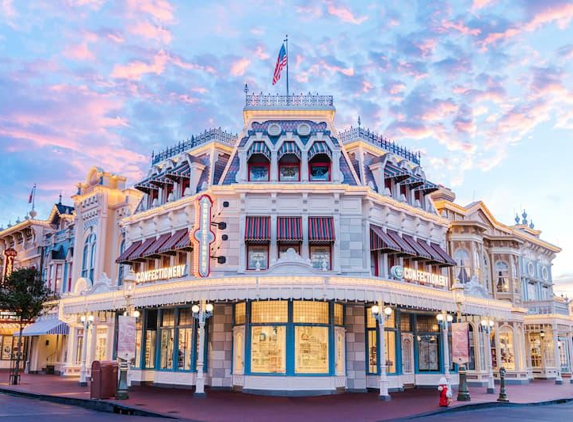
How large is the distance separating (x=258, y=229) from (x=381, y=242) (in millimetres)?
6029

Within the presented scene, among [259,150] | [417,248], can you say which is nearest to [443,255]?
[417,248]

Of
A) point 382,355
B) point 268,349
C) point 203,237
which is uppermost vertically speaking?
point 203,237

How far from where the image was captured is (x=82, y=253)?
43.0 m

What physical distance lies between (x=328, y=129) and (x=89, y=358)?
22194 millimetres

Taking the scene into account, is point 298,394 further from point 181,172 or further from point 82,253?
point 82,253

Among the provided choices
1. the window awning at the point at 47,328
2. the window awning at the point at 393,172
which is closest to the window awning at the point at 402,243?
the window awning at the point at 393,172

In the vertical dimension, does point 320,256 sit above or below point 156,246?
below

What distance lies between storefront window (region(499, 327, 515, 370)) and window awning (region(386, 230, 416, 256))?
13.6 m

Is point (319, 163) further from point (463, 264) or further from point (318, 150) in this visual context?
point (463, 264)

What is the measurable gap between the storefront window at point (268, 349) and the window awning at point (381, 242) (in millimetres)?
6425

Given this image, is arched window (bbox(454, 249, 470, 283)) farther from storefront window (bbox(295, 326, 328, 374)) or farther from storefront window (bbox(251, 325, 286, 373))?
storefront window (bbox(251, 325, 286, 373))

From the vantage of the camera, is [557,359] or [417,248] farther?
[557,359]

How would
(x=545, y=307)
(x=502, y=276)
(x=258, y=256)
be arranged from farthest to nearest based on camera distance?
(x=502, y=276), (x=545, y=307), (x=258, y=256)

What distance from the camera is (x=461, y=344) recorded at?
24.1 meters
